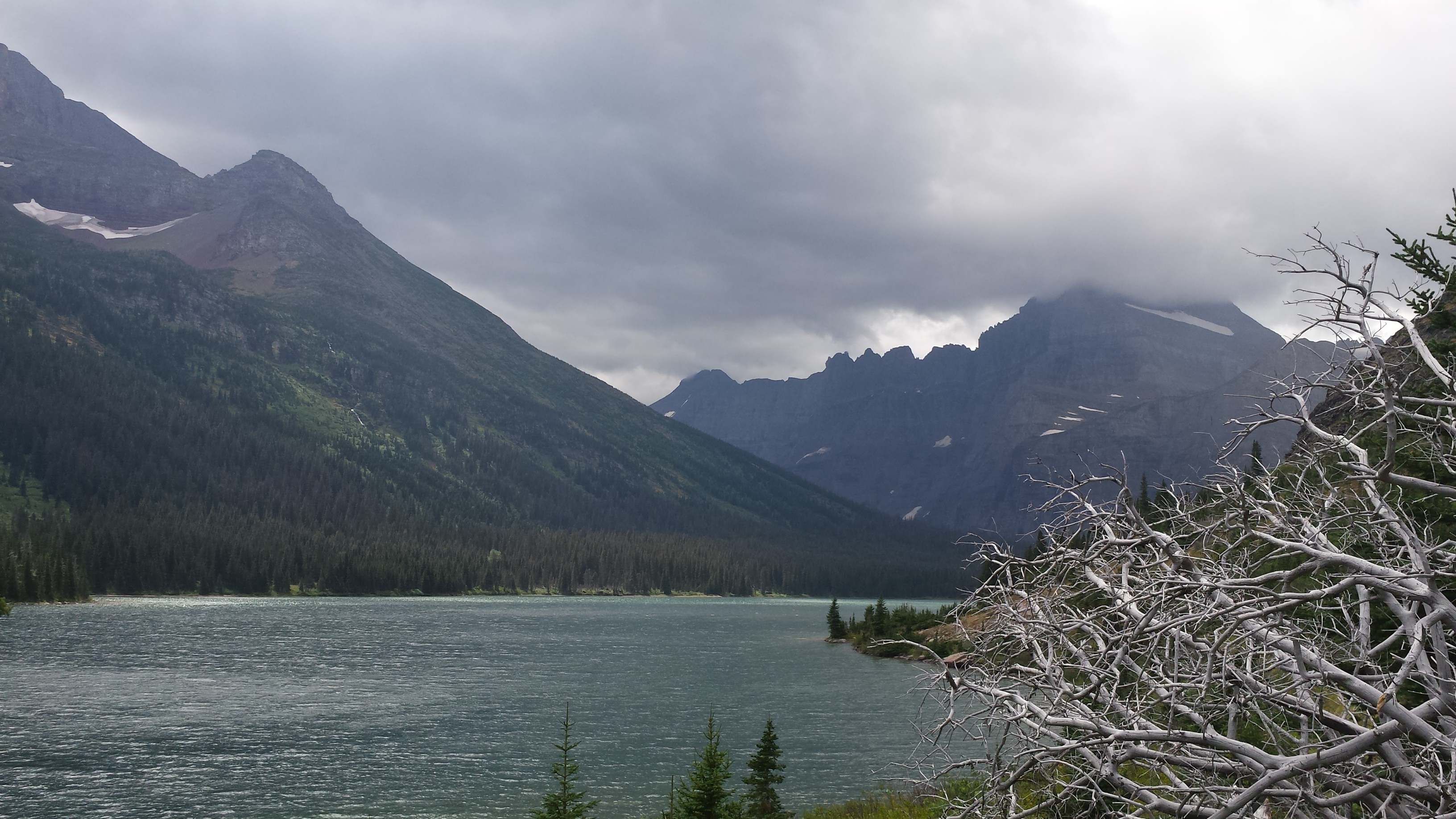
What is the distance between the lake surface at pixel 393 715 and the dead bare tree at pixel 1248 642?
1.84 m

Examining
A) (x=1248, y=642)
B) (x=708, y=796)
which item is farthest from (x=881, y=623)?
(x=1248, y=642)

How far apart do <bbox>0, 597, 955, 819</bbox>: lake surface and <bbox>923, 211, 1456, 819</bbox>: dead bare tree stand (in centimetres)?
184

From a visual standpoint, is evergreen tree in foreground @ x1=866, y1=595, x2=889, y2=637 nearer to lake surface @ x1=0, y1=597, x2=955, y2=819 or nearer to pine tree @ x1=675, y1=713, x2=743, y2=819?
lake surface @ x1=0, y1=597, x2=955, y2=819

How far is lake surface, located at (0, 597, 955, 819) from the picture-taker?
1496 inches

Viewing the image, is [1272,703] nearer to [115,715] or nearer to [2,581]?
[115,715]

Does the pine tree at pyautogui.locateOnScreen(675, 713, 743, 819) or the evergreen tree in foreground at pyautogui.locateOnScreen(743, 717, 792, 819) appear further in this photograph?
the evergreen tree in foreground at pyautogui.locateOnScreen(743, 717, 792, 819)

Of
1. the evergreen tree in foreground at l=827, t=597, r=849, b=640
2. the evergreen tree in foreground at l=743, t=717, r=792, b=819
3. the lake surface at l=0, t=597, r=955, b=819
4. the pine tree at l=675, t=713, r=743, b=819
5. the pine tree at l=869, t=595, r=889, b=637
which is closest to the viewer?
the pine tree at l=675, t=713, r=743, b=819

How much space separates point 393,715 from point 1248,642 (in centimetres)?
5541

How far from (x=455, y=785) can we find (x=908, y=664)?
5902cm

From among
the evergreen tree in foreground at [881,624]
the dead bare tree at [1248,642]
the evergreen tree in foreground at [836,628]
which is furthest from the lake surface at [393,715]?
the evergreen tree in foreground at [881,624]

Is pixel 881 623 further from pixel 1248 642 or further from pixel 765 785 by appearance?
pixel 1248 642

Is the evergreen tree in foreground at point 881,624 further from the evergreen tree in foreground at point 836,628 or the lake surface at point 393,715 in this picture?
the evergreen tree in foreground at point 836,628

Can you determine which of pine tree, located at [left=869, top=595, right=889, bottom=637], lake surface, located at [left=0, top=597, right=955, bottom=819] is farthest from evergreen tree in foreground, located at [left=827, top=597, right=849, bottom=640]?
pine tree, located at [left=869, top=595, right=889, bottom=637]

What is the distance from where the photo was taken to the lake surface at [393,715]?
38.0 metres
